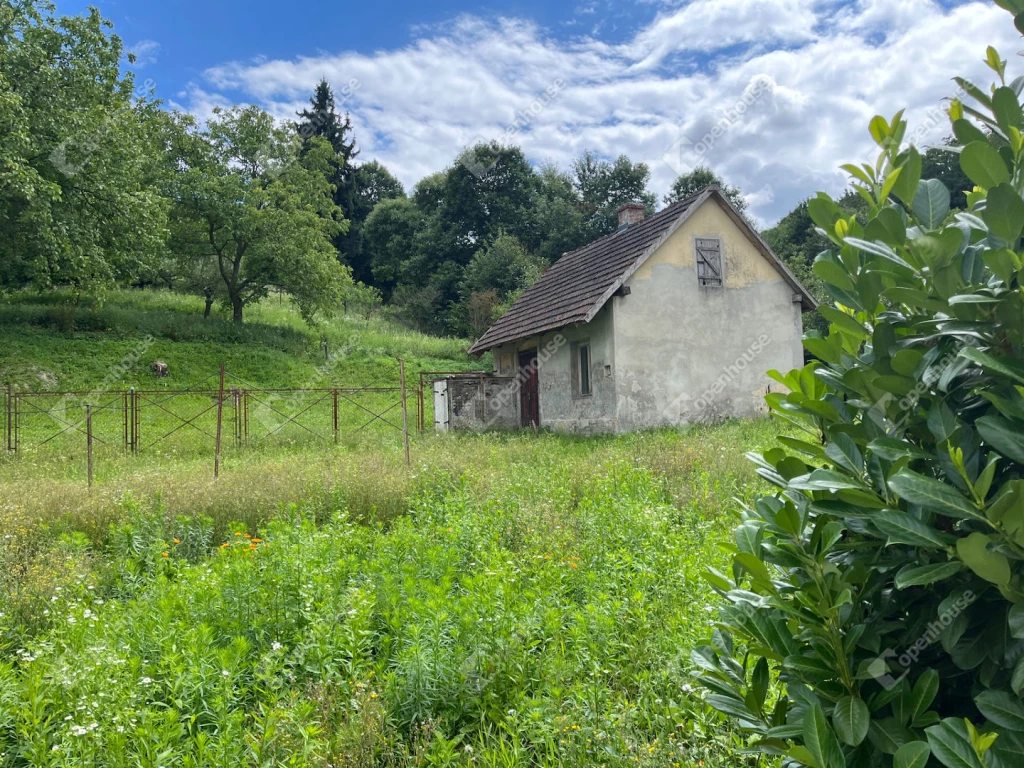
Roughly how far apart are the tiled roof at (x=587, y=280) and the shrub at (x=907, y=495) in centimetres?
1426

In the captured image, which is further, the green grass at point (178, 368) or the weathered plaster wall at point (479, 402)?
the weathered plaster wall at point (479, 402)

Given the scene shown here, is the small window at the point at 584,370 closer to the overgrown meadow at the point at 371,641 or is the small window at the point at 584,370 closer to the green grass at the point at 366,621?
the green grass at the point at 366,621

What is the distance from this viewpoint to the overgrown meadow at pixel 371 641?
9.93ft

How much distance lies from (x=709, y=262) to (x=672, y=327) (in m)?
2.18

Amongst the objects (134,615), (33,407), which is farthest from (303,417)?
(134,615)

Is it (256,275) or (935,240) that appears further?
(256,275)

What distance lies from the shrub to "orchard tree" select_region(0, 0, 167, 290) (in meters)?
21.5

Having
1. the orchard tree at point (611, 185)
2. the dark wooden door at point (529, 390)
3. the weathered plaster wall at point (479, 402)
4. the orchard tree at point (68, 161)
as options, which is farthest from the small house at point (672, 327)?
the orchard tree at point (611, 185)

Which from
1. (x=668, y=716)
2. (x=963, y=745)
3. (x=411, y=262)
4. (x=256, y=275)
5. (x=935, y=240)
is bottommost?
(x=668, y=716)

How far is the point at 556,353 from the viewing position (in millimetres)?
18922

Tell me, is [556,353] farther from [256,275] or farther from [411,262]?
[411,262]

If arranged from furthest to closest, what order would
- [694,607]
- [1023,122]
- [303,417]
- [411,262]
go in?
[411,262]
[303,417]
[694,607]
[1023,122]

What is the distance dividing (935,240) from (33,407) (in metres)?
24.0

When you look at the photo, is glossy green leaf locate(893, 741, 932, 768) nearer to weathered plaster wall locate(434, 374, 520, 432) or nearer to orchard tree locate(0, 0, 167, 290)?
weathered plaster wall locate(434, 374, 520, 432)
